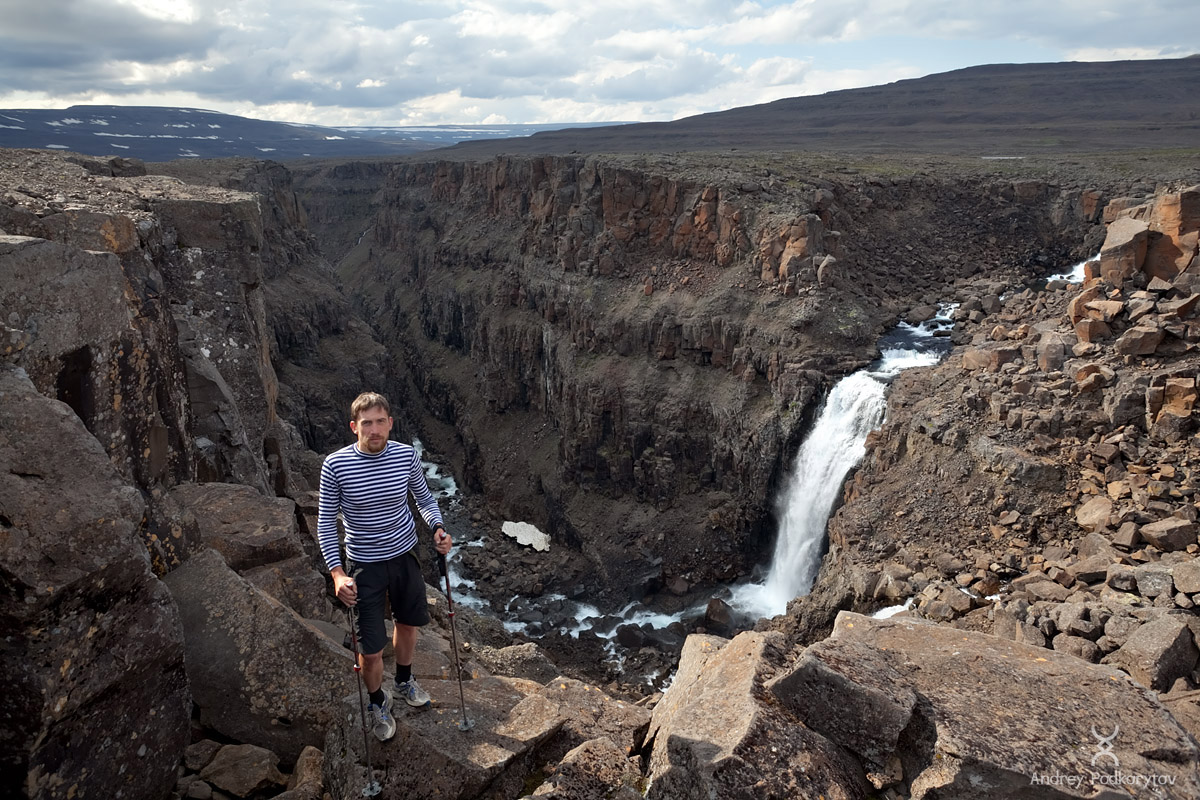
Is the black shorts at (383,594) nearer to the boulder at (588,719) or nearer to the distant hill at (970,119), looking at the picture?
the boulder at (588,719)

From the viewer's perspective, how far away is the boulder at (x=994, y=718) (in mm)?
6750

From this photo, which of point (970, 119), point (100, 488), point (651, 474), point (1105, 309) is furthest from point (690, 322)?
point (970, 119)

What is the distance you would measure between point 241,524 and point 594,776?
769cm

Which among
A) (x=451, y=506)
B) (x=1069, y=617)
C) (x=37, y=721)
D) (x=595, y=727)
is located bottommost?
(x=451, y=506)

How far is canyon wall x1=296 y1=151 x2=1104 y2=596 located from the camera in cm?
3403

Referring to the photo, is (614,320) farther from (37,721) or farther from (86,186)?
(37,721)

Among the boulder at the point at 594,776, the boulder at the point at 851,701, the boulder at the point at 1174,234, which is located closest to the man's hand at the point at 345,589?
the boulder at the point at 594,776

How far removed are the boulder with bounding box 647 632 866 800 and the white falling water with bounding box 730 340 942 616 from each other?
21.9m

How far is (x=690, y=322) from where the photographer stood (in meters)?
38.4

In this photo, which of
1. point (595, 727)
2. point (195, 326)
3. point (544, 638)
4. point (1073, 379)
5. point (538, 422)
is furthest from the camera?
point (538, 422)

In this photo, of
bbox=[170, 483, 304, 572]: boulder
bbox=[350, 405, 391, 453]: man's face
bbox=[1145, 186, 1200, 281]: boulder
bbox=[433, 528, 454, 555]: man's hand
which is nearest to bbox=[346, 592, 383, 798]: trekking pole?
bbox=[433, 528, 454, 555]: man's hand

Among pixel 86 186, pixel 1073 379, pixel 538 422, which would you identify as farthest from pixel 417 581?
pixel 538 422

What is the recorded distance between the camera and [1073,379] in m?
22.3

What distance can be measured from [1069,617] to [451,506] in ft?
113
